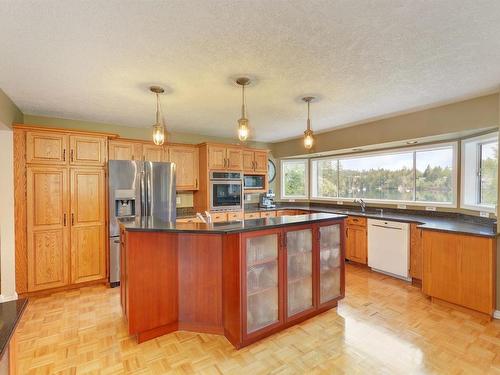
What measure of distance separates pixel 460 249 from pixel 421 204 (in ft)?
4.80

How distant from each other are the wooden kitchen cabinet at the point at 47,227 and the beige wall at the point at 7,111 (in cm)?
63

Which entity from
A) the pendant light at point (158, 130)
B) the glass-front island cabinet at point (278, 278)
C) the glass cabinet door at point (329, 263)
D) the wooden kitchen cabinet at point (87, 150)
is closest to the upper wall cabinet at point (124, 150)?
the wooden kitchen cabinet at point (87, 150)

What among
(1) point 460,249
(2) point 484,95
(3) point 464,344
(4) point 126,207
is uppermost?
(2) point 484,95

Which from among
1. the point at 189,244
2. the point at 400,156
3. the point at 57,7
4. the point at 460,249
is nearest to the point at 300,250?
the point at 189,244

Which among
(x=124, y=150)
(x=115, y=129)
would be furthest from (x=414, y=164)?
(x=115, y=129)

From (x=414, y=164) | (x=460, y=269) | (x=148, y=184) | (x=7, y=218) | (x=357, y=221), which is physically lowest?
(x=460, y=269)

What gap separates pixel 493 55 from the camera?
6.94 ft

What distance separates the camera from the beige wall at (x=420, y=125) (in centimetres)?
303

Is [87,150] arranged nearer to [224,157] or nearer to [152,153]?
[152,153]

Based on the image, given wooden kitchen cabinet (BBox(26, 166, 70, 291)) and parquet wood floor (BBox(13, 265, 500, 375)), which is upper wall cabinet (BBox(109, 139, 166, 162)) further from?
parquet wood floor (BBox(13, 265, 500, 375))

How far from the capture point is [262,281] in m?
2.42

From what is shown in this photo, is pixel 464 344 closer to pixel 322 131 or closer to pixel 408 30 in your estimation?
pixel 408 30

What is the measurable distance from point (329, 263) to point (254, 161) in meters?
2.95

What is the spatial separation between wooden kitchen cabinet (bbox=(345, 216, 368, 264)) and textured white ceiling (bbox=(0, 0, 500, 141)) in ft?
6.56
